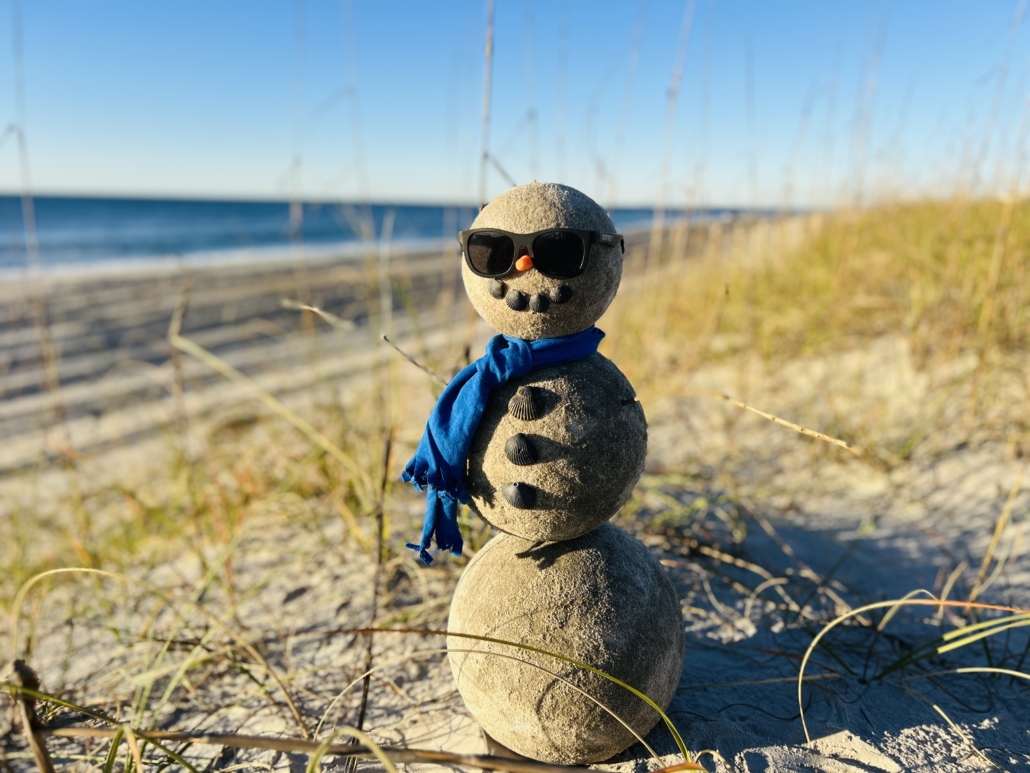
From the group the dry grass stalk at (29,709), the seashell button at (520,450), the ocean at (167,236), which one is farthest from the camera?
the ocean at (167,236)

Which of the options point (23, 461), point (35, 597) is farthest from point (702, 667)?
point (23, 461)

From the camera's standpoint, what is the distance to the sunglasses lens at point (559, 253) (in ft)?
3.76

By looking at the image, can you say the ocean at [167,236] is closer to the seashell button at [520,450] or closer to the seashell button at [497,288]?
the seashell button at [497,288]

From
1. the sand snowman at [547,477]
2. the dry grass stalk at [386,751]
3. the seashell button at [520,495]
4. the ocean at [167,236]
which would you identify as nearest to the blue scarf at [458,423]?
the sand snowman at [547,477]

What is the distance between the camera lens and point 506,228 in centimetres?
118

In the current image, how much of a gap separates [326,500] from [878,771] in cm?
206

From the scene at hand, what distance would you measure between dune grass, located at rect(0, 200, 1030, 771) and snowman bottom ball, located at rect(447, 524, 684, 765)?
0.52 ft

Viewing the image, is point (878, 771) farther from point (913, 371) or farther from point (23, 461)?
point (23, 461)

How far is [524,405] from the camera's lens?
1142 millimetres

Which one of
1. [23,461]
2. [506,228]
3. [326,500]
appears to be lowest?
[23,461]

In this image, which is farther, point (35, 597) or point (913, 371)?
point (913, 371)

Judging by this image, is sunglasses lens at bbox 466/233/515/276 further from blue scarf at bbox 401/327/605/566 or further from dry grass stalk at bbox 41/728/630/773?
dry grass stalk at bbox 41/728/630/773

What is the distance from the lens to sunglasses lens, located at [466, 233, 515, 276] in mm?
1167

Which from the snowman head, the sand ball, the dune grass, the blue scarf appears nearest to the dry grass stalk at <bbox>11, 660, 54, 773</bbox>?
the dune grass
